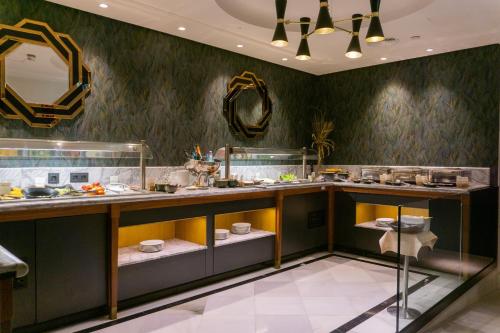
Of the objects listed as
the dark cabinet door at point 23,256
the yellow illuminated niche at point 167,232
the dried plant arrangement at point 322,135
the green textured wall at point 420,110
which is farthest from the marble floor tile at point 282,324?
the dried plant arrangement at point 322,135

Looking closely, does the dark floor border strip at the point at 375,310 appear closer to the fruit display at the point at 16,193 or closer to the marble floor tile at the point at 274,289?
the marble floor tile at the point at 274,289

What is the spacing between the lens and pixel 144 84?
3869 millimetres

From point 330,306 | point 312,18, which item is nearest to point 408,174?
point 312,18

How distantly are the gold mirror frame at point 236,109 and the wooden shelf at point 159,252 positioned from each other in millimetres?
1758

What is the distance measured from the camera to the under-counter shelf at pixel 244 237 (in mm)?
3551

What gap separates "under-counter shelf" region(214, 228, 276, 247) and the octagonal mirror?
1895 millimetres

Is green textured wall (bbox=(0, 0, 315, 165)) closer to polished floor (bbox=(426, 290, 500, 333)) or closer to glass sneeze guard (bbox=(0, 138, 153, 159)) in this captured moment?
glass sneeze guard (bbox=(0, 138, 153, 159))

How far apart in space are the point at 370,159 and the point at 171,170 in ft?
9.47

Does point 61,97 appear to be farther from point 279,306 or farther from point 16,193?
point 279,306

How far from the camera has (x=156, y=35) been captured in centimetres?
397

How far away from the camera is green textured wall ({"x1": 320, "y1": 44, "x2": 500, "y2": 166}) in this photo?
448cm

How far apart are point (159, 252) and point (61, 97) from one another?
1.57 metres

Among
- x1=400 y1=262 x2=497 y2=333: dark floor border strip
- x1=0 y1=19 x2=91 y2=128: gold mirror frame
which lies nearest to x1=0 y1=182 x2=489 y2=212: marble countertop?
x1=400 y1=262 x2=497 y2=333: dark floor border strip

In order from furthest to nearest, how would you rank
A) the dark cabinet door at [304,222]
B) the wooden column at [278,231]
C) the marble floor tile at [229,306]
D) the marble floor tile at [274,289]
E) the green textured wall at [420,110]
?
the green textured wall at [420,110]
the dark cabinet door at [304,222]
the wooden column at [278,231]
the marble floor tile at [274,289]
the marble floor tile at [229,306]
